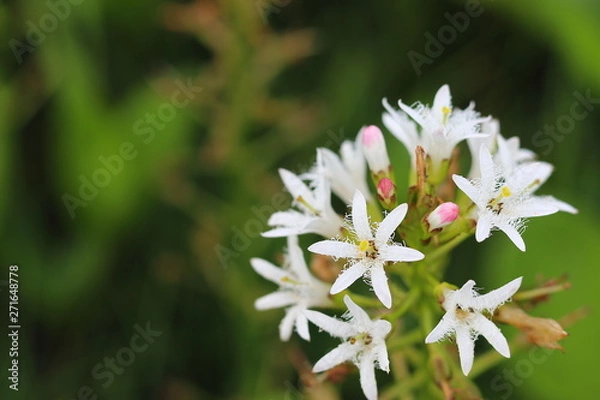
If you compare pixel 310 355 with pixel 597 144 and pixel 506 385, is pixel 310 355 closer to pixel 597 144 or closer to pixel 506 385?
pixel 506 385

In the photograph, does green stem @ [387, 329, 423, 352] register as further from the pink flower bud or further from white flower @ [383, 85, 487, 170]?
white flower @ [383, 85, 487, 170]

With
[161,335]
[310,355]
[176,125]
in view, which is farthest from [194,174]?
[310,355]

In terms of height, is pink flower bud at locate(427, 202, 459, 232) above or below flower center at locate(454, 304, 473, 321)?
above

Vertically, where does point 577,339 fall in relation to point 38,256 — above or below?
below
